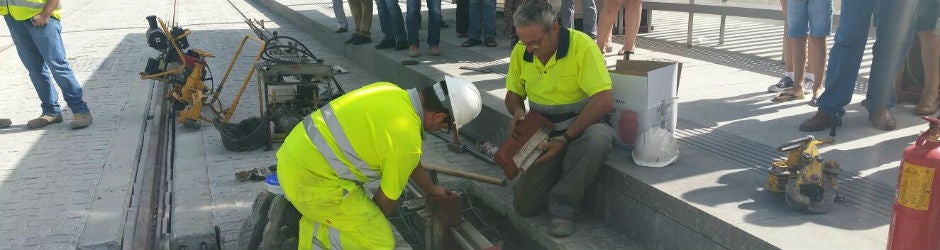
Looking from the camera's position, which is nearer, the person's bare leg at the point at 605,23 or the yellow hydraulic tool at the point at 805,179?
the yellow hydraulic tool at the point at 805,179

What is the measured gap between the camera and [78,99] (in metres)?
6.61

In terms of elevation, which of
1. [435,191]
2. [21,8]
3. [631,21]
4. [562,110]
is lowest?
[435,191]

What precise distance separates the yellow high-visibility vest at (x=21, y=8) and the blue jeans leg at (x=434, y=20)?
3.65 m

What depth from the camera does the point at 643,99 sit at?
385 centimetres

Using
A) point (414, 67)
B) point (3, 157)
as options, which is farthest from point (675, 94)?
point (3, 157)

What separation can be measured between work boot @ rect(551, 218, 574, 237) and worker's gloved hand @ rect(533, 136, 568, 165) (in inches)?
12.4

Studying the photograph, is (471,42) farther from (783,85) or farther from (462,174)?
(462,174)

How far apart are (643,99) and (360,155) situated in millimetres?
1628

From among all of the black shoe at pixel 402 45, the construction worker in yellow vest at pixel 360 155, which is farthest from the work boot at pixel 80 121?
the construction worker in yellow vest at pixel 360 155

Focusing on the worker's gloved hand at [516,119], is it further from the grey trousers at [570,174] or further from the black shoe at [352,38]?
the black shoe at [352,38]

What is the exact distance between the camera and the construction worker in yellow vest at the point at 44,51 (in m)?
6.13

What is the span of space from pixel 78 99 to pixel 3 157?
0.96m

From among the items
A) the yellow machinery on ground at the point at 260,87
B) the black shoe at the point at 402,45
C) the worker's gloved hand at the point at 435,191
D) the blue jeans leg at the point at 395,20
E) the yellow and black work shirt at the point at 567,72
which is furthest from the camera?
the black shoe at the point at 402,45

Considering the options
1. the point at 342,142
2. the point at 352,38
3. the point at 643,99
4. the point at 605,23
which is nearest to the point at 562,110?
the point at 643,99
